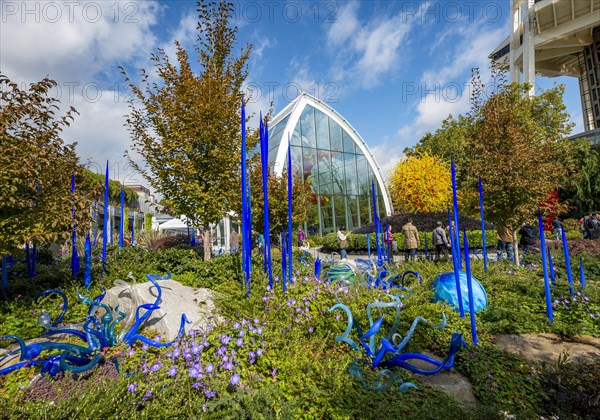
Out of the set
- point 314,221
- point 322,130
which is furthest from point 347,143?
point 314,221

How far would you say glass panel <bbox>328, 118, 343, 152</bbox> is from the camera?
21.1 meters

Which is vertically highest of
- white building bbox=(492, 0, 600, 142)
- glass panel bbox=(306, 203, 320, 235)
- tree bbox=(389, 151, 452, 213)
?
white building bbox=(492, 0, 600, 142)

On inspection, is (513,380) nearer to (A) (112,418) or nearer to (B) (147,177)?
(A) (112,418)

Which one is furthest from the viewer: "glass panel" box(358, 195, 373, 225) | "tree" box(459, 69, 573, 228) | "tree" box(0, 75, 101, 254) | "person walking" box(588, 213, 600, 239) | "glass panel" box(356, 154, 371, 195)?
"glass panel" box(356, 154, 371, 195)

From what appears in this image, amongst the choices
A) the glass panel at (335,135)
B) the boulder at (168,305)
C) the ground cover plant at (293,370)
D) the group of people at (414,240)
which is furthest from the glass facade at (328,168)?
the ground cover plant at (293,370)

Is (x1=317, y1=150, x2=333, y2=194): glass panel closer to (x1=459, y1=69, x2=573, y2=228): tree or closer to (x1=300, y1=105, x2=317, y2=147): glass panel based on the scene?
(x1=300, y1=105, x2=317, y2=147): glass panel

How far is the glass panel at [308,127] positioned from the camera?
19.9 metres

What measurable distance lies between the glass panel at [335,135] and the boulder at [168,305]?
1798 cm

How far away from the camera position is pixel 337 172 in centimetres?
2097

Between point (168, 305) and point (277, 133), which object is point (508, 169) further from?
point (277, 133)

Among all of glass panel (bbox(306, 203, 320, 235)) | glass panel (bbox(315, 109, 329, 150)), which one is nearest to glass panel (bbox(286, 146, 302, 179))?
glass panel (bbox(315, 109, 329, 150))

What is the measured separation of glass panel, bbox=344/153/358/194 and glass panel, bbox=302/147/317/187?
8.05 ft

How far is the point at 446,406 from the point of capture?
7.10ft

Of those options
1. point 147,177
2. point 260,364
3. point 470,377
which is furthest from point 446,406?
point 147,177
